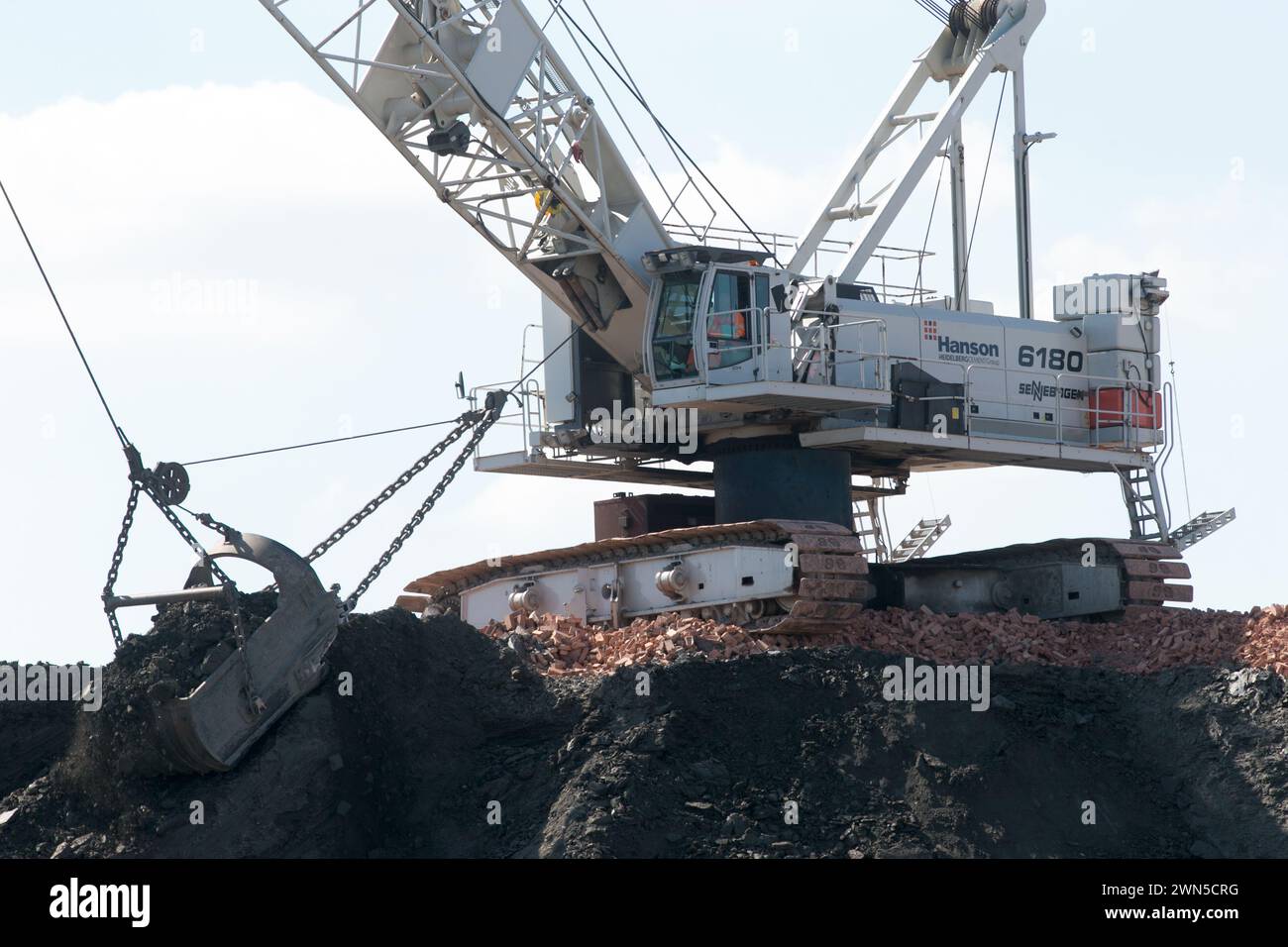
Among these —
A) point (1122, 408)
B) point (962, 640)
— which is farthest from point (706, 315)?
point (1122, 408)

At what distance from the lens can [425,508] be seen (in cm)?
1970

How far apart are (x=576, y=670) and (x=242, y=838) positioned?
404 cm

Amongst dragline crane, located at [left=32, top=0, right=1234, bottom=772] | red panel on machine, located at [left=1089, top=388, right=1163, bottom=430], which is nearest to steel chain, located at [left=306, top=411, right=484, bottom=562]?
dragline crane, located at [left=32, top=0, right=1234, bottom=772]

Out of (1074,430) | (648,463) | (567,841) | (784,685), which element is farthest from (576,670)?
(1074,430)

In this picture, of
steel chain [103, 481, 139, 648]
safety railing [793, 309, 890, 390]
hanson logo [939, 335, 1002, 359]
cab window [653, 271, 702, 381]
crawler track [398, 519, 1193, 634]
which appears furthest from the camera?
hanson logo [939, 335, 1002, 359]

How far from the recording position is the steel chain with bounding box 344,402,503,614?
18781 mm

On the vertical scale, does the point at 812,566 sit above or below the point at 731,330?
below

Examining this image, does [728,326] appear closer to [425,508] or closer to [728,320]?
[728,320]

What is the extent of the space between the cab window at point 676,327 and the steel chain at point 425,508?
2205mm

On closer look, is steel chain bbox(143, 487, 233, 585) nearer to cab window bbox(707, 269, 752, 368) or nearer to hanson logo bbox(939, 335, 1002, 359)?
cab window bbox(707, 269, 752, 368)

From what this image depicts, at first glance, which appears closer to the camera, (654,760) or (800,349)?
(654,760)

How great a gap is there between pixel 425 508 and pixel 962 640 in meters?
5.93
